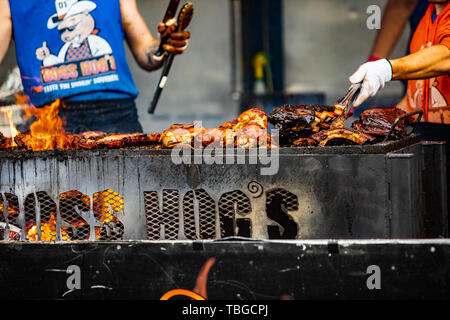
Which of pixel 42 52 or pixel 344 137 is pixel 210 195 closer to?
pixel 344 137

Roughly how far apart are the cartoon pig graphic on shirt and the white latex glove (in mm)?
2379

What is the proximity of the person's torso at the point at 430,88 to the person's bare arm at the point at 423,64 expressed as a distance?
370 mm

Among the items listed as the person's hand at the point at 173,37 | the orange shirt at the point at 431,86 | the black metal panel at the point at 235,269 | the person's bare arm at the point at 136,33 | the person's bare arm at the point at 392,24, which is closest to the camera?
the black metal panel at the point at 235,269

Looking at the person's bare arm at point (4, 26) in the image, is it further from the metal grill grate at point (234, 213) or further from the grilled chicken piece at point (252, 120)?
the metal grill grate at point (234, 213)

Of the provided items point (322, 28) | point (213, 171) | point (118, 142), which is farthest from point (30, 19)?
point (322, 28)

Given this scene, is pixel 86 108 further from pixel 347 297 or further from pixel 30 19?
pixel 347 297

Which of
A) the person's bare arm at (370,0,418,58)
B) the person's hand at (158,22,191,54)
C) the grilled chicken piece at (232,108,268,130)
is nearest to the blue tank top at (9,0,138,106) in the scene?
the person's hand at (158,22,191,54)

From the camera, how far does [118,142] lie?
2.56 metres

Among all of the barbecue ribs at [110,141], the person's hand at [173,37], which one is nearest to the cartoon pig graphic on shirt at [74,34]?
the person's hand at [173,37]

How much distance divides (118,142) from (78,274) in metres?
0.76

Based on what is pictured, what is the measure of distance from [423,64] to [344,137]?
2.90ft

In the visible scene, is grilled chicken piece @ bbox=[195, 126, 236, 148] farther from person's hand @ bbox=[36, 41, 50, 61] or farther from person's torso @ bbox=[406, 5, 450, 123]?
person's hand @ bbox=[36, 41, 50, 61]

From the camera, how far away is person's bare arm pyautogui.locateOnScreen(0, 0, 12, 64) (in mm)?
4043

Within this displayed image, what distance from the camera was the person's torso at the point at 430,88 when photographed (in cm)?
330
